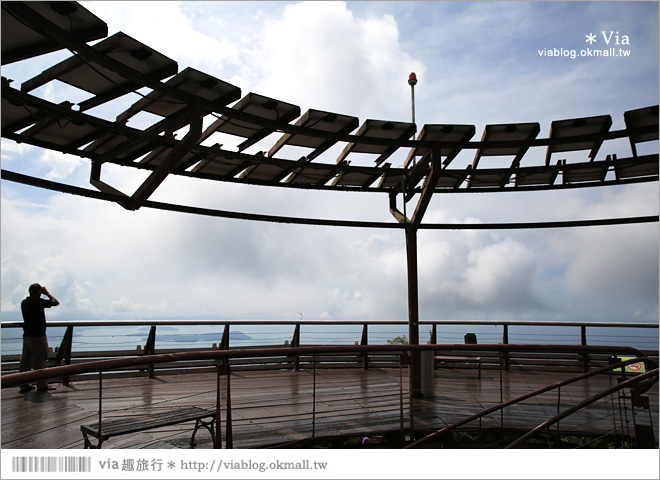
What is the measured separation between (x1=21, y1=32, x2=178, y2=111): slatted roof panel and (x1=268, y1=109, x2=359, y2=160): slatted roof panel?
5.41 feet

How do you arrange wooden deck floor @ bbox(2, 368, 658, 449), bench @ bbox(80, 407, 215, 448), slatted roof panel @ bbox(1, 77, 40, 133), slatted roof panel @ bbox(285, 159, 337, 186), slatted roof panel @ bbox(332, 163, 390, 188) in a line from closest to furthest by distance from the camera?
bench @ bbox(80, 407, 215, 448)
wooden deck floor @ bbox(2, 368, 658, 449)
slatted roof panel @ bbox(1, 77, 40, 133)
slatted roof panel @ bbox(285, 159, 337, 186)
slatted roof panel @ bbox(332, 163, 390, 188)

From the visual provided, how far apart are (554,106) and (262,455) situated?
617 centimetres

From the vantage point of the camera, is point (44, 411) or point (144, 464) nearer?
point (144, 464)


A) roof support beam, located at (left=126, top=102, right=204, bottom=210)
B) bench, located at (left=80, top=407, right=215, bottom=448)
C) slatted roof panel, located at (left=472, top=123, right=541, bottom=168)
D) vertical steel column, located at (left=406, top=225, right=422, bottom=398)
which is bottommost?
bench, located at (left=80, top=407, right=215, bottom=448)

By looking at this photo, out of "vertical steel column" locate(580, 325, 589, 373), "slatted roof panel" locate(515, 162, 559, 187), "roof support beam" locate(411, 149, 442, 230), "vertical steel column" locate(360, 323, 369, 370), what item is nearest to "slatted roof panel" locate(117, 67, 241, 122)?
"roof support beam" locate(411, 149, 442, 230)

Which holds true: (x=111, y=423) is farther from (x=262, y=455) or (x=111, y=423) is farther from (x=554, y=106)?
(x=554, y=106)

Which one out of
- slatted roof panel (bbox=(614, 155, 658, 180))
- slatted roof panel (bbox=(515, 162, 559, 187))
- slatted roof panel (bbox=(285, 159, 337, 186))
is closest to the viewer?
slatted roof panel (bbox=(614, 155, 658, 180))

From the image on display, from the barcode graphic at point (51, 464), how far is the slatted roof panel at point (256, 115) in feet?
11.9

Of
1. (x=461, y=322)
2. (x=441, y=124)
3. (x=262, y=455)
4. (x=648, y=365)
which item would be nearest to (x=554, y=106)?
(x=441, y=124)

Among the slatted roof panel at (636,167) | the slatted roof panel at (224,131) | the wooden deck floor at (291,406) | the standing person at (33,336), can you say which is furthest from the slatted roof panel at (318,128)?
the slatted roof panel at (636,167)

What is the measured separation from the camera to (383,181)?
757 cm

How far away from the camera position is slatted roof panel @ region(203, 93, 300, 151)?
16.9ft

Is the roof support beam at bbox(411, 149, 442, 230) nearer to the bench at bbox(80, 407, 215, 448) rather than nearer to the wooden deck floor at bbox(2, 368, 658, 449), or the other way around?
the wooden deck floor at bbox(2, 368, 658, 449)

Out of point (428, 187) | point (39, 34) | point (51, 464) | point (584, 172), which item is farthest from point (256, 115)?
point (584, 172)
